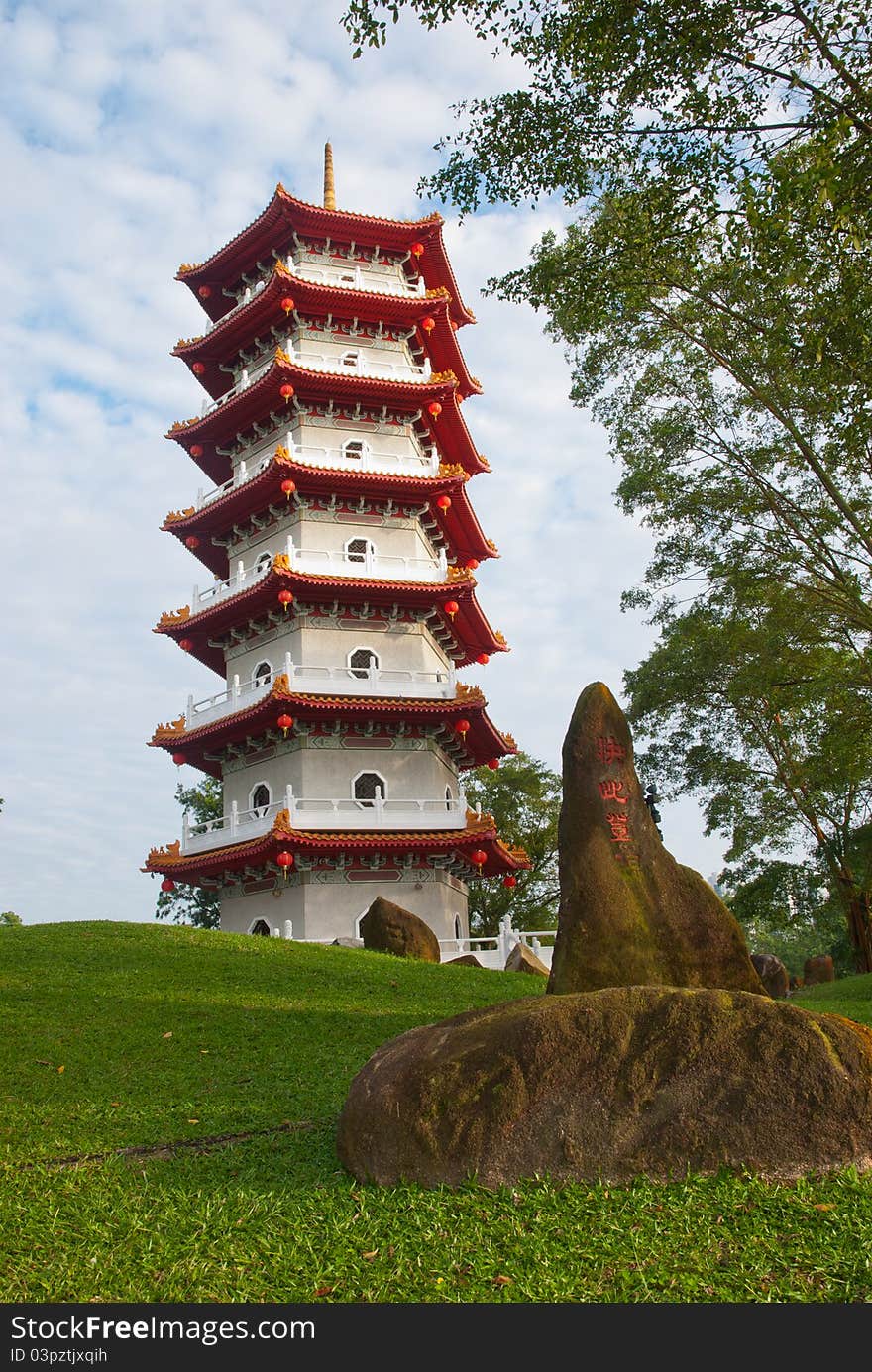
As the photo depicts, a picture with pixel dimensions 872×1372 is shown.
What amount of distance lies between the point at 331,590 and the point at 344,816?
5.33 metres

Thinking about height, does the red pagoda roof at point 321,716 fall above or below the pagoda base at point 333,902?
above

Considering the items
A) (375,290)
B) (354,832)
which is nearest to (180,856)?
(354,832)

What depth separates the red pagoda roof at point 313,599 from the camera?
23.0 m

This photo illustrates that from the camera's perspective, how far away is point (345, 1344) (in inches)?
159

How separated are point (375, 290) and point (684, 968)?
2217cm

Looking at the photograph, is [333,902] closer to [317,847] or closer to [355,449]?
[317,847]

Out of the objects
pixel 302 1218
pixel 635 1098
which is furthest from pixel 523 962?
pixel 302 1218

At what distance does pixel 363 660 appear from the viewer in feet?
80.1

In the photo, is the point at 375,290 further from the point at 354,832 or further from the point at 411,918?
the point at 411,918

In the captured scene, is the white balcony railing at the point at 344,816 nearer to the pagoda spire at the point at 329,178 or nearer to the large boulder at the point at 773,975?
the large boulder at the point at 773,975

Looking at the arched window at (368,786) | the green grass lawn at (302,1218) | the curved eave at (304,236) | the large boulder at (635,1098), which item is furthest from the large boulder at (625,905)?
the curved eave at (304,236)

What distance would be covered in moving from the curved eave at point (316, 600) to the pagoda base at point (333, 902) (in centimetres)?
652

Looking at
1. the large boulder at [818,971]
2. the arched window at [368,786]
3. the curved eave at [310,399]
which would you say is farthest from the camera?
the large boulder at [818,971]

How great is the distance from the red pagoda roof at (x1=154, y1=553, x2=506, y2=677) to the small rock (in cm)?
845
